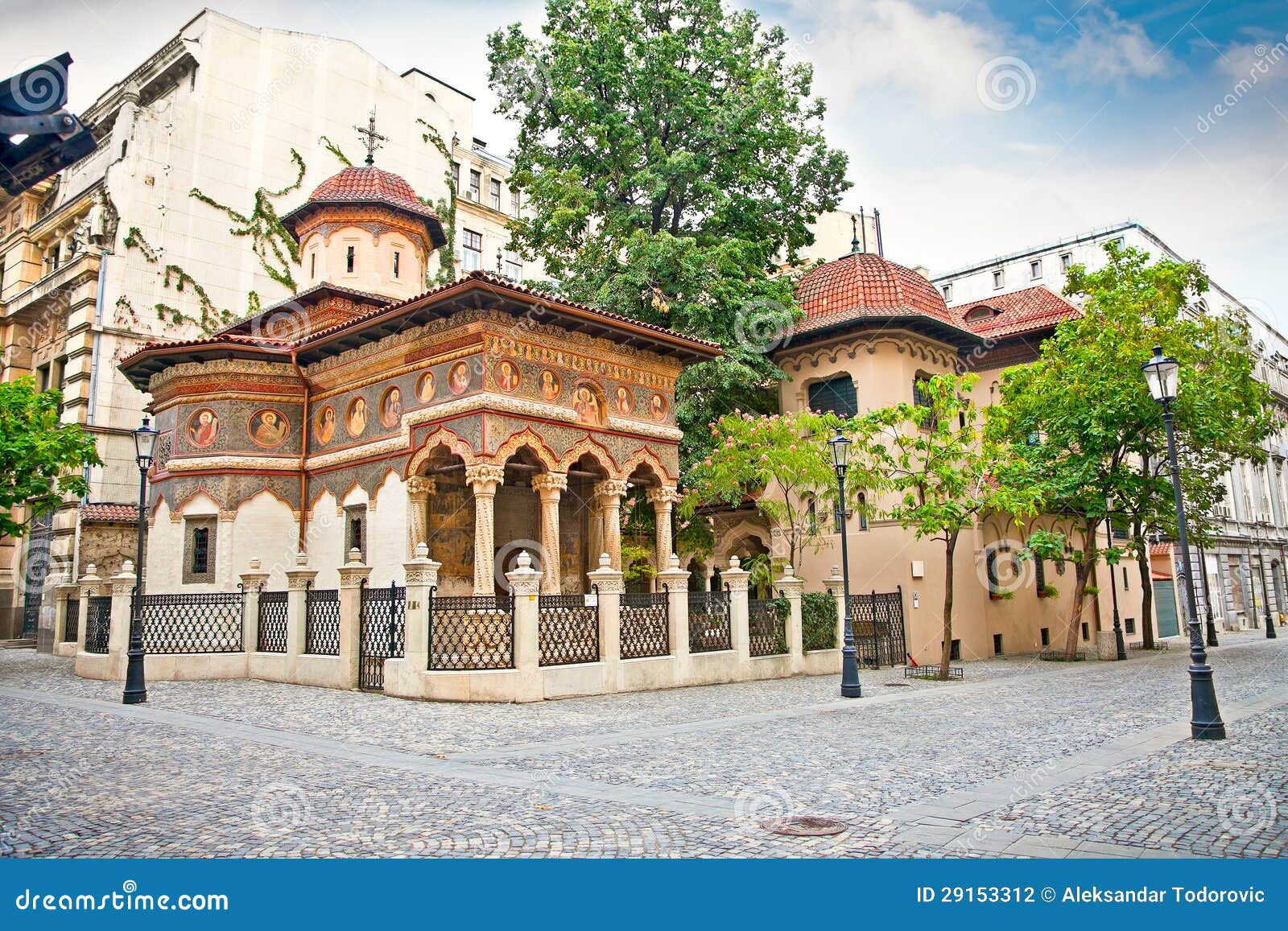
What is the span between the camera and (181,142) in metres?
32.3

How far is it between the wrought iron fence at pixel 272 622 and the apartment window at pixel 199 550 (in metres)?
4.21

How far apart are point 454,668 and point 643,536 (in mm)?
11212

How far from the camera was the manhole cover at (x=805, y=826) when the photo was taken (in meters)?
6.22

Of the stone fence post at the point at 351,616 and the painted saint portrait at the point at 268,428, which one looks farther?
the painted saint portrait at the point at 268,428

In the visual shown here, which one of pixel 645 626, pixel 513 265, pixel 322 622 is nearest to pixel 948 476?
pixel 645 626

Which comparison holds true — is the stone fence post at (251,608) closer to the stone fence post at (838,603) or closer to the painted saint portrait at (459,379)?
the painted saint portrait at (459,379)

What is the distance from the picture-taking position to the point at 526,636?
47.8 ft

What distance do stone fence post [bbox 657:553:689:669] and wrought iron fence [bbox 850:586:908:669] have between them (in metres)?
5.99

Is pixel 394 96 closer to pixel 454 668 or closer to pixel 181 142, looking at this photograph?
pixel 181 142

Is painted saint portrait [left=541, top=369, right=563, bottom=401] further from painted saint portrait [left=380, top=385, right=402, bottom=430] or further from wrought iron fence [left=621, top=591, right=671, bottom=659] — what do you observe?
wrought iron fence [left=621, top=591, right=671, bottom=659]

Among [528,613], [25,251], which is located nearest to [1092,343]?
[528,613]

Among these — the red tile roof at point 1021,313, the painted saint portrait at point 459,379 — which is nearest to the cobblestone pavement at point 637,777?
the painted saint portrait at point 459,379

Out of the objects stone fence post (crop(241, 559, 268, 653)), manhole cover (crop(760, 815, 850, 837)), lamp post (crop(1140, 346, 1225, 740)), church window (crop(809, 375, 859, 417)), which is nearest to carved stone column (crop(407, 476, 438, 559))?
stone fence post (crop(241, 559, 268, 653))

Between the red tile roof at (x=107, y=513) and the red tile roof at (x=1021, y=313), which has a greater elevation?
the red tile roof at (x=1021, y=313)
